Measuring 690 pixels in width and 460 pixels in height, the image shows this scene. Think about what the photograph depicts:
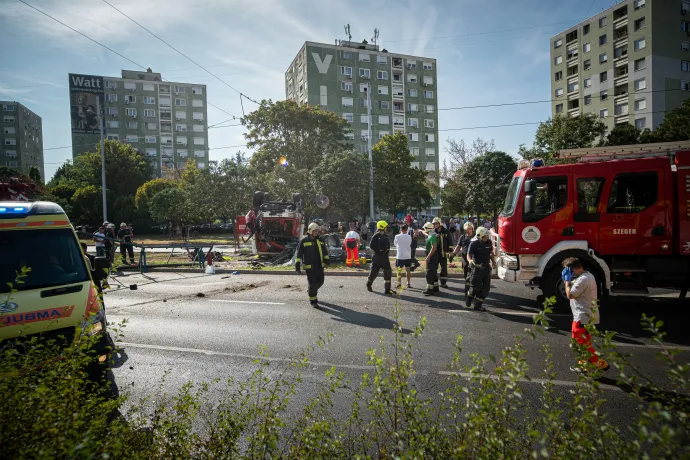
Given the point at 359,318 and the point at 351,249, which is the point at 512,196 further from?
the point at 351,249

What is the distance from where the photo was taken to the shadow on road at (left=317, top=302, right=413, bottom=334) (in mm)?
7051

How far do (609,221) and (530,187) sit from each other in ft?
5.17

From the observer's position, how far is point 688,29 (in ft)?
144

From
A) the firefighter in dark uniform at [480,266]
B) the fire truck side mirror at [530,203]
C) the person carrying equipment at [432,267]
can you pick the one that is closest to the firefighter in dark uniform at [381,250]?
the person carrying equipment at [432,267]

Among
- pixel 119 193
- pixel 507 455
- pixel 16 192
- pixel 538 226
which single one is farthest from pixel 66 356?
pixel 119 193

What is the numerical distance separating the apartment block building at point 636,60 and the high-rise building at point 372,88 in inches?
804

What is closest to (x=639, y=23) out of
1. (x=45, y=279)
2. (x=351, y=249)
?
(x=351, y=249)

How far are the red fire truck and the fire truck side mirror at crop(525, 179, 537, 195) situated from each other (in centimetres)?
2

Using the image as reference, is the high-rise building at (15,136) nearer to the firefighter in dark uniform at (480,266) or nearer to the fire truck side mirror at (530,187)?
the firefighter in dark uniform at (480,266)

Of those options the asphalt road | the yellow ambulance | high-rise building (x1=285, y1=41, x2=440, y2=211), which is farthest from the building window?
the yellow ambulance

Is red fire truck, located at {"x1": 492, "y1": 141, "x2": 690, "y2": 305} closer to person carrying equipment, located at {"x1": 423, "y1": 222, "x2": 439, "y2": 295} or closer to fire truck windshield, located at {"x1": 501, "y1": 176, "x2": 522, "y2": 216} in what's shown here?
fire truck windshield, located at {"x1": 501, "y1": 176, "x2": 522, "y2": 216}

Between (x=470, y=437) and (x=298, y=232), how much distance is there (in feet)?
52.8

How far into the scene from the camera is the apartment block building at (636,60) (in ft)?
140

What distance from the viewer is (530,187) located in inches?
311
